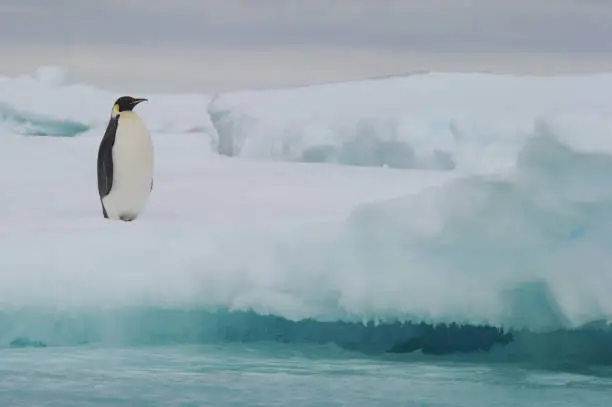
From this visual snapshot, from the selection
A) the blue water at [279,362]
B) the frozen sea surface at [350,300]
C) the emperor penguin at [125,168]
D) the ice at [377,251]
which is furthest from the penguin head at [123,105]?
the blue water at [279,362]

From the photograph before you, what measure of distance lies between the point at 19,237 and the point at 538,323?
7.66ft

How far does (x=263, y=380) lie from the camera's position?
12.2ft

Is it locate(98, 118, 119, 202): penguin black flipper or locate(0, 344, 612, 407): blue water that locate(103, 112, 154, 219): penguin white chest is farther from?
locate(0, 344, 612, 407): blue water

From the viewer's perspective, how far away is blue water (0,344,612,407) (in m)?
3.46

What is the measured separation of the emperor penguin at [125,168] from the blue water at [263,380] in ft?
7.20

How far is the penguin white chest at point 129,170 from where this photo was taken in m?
6.32

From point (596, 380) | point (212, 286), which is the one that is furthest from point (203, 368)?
point (596, 380)

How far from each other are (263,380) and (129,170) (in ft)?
9.37

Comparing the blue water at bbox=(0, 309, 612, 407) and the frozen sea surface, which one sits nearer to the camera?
the blue water at bbox=(0, 309, 612, 407)

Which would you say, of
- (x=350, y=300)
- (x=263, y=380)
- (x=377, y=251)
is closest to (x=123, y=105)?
(x=377, y=251)

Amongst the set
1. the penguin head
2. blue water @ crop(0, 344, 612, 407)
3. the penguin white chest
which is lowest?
blue water @ crop(0, 344, 612, 407)

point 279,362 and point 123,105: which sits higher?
point 123,105

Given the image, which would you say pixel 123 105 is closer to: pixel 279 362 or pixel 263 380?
pixel 279 362

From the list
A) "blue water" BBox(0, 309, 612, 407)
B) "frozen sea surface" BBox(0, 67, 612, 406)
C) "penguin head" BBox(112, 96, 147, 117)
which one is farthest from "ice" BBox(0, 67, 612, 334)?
"penguin head" BBox(112, 96, 147, 117)
